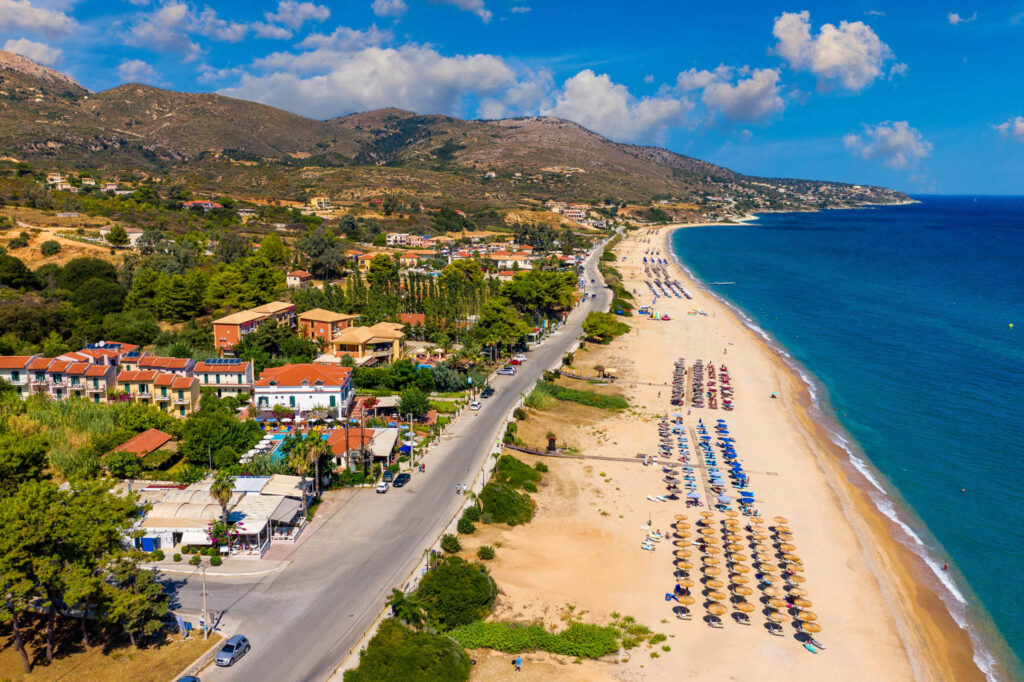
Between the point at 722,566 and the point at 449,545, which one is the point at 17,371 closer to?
the point at 449,545

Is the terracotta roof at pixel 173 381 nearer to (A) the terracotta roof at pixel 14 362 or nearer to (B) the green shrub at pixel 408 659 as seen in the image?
(A) the terracotta roof at pixel 14 362

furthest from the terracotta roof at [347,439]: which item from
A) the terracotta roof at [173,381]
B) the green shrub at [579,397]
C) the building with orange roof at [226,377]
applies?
the green shrub at [579,397]

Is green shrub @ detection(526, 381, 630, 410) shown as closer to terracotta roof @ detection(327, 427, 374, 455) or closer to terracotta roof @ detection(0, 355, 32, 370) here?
→ terracotta roof @ detection(327, 427, 374, 455)

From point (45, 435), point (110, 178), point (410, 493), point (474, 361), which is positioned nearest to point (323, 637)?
point (410, 493)

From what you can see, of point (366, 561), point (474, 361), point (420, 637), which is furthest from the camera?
point (474, 361)

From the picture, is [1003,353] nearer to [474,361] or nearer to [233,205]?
[474,361]
